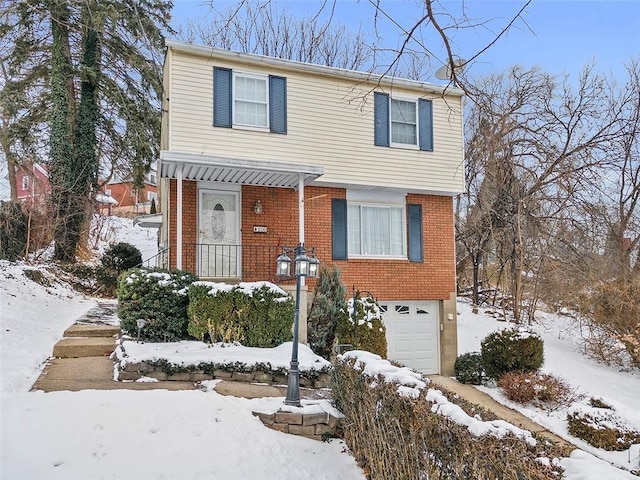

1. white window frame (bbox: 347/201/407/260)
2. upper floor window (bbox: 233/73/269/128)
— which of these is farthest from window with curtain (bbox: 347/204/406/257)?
upper floor window (bbox: 233/73/269/128)

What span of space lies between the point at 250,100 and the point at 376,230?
13.9 feet

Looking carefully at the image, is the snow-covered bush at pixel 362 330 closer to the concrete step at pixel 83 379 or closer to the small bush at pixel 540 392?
the small bush at pixel 540 392

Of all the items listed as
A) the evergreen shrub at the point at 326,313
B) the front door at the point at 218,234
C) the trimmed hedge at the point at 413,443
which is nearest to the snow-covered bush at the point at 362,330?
the evergreen shrub at the point at 326,313

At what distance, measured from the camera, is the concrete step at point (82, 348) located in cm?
811

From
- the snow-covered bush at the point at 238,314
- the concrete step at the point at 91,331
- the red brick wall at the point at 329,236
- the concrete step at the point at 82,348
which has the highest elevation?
the red brick wall at the point at 329,236

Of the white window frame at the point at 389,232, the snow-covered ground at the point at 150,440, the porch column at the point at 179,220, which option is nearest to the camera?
the snow-covered ground at the point at 150,440

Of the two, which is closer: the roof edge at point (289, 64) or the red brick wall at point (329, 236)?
the roof edge at point (289, 64)

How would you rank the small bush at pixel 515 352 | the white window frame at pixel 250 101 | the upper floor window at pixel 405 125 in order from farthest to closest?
the upper floor window at pixel 405 125 < the white window frame at pixel 250 101 < the small bush at pixel 515 352

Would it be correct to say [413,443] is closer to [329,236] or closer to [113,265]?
[329,236]

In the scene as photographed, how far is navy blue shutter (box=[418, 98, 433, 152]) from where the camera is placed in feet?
40.7

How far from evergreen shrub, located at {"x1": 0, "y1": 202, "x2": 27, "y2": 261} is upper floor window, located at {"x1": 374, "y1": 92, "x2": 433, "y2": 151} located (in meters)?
10.6

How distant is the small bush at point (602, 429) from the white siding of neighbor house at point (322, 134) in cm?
497

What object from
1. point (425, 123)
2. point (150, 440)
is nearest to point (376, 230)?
point (425, 123)

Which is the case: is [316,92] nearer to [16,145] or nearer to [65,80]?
[65,80]
